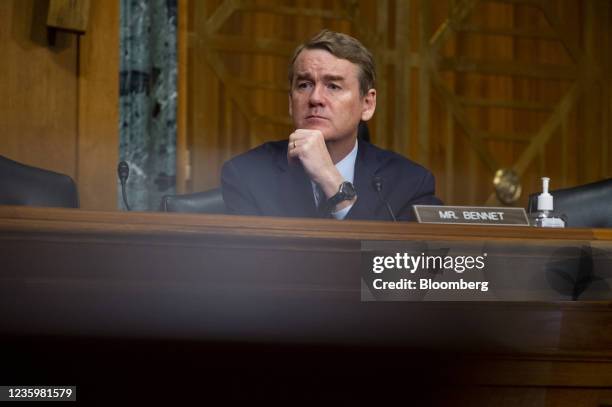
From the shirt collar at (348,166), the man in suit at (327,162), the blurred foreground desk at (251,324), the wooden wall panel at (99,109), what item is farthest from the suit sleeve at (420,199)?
the wooden wall panel at (99,109)

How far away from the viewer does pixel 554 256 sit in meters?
1.79

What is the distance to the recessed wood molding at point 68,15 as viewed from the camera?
13.4 ft

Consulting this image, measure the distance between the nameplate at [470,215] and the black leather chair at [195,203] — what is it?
1033 mm

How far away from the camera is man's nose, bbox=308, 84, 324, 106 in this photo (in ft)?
9.41

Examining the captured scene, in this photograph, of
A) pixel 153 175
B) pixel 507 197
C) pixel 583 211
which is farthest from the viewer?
pixel 507 197

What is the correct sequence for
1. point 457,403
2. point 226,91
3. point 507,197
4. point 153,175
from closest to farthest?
point 457,403 < point 153,175 < point 226,91 < point 507,197

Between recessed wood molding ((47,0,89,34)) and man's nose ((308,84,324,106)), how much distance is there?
5.16 ft

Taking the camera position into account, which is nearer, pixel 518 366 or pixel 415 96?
pixel 518 366

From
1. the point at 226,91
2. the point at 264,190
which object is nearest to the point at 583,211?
the point at 264,190

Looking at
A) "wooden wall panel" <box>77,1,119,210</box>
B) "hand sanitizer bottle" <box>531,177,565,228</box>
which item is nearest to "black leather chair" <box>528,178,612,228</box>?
"hand sanitizer bottle" <box>531,177,565,228</box>

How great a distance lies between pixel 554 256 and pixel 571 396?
23cm

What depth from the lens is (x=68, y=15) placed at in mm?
4117

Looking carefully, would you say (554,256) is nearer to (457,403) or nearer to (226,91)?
(457,403)

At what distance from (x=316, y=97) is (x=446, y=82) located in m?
2.57
